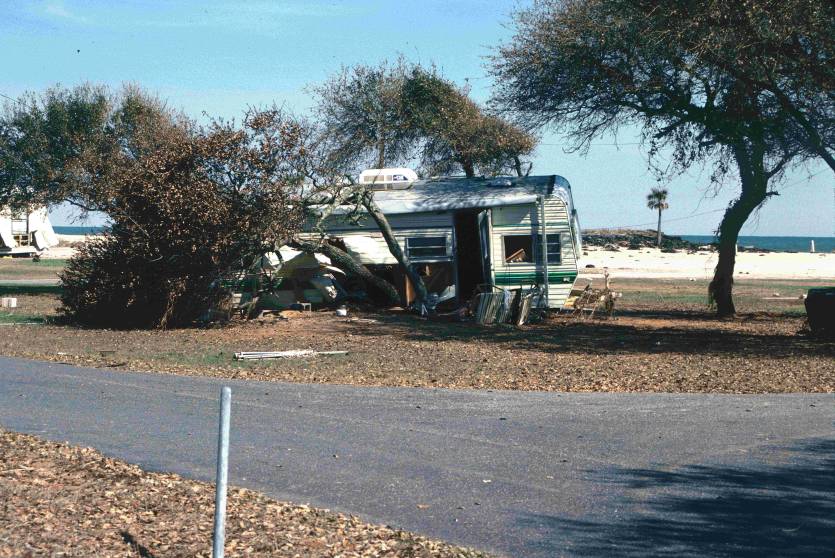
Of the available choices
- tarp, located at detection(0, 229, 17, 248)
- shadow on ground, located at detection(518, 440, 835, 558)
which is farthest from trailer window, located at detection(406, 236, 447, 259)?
tarp, located at detection(0, 229, 17, 248)

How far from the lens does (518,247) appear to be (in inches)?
880

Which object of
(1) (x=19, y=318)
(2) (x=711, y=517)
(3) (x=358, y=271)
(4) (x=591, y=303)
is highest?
(3) (x=358, y=271)

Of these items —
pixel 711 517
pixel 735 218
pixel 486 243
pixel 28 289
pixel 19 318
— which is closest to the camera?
pixel 711 517

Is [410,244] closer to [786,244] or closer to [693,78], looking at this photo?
[693,78]

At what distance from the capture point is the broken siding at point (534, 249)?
22.1m

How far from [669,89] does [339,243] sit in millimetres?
8016

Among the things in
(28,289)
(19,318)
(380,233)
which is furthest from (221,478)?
(28,289)

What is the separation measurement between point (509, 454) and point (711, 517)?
6.83 ft

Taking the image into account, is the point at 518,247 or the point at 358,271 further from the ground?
the point at 518,247

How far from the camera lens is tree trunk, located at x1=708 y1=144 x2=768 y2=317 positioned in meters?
21.7

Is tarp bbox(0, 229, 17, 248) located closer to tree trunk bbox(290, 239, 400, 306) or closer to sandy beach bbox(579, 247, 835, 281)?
sandy beach bbox(579, 247, 835, 281)

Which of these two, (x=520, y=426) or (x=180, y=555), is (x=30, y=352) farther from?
(x=180, y=555)

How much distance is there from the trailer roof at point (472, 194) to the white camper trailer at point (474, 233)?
0.02 meters

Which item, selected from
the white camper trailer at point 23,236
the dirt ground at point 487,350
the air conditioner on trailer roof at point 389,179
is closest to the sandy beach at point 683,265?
the white camper trailer at point 23,236
